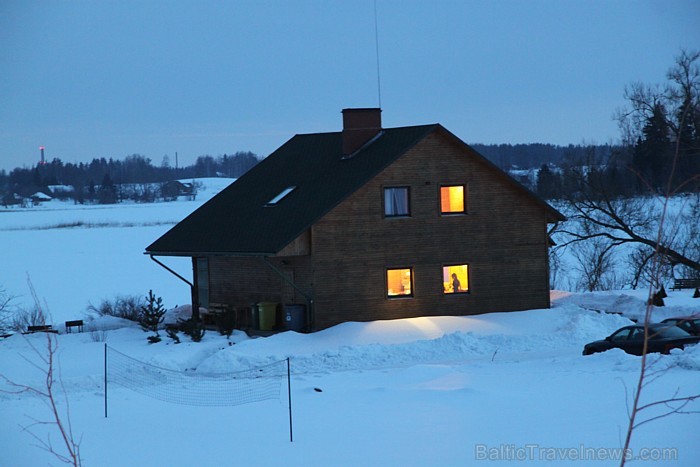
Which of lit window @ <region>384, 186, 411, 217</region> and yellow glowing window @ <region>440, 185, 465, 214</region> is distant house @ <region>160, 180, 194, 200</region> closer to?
yellow glowing window @ <region>440, 185, 465, 214</region>

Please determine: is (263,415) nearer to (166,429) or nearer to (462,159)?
(166,429)

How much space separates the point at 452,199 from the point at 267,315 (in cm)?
770

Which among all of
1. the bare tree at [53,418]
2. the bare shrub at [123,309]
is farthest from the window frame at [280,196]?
the bare tree at [53,418]

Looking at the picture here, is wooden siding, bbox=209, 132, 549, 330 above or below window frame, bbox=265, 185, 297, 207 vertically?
below

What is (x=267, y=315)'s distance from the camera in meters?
30.0

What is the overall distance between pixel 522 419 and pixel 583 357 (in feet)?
24.8

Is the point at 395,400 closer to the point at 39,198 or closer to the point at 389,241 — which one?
the point at 389,241

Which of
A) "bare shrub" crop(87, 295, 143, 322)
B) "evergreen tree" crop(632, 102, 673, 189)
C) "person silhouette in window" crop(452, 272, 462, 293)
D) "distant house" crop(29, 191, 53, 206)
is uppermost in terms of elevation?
"distant house" crop(29, 191, 53, 206)

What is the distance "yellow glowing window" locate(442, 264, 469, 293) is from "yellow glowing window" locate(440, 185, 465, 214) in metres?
1.99

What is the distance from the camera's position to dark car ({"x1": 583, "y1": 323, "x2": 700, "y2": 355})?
23.6 m

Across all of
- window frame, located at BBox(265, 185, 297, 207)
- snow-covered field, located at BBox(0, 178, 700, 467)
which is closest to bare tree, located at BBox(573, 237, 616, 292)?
snow-covered field, located at BBox(0, 178, 700, 467)

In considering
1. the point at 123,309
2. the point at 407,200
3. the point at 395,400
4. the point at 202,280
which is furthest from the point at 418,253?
the point at 123,309

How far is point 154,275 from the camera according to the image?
57.3 m

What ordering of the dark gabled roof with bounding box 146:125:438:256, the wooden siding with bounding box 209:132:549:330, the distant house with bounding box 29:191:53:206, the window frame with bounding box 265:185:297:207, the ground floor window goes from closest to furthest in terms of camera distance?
the wooden siding with bounding box 209:132:549:330, the dark gabled roof with bounding box 146:125:438:256, the window frame with bounding box 265:185:297:207, the ground floor window, the distant house with bounding box 29:191:53:206
